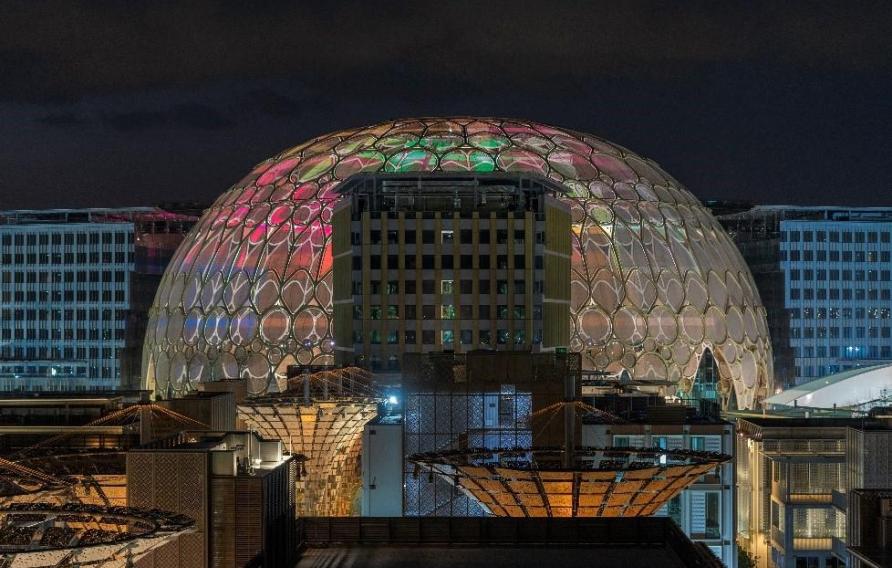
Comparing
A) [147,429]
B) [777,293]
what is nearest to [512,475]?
[147,429]

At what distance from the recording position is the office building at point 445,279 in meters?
78.4

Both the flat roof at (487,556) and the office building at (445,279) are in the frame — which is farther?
the office building at (445,279)

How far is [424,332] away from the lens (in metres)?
78.8

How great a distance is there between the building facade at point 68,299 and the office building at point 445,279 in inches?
2538

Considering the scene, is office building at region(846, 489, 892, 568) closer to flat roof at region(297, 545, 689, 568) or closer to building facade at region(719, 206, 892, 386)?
flat roof at region(297, 545, 689, 568)

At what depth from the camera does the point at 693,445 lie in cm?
5684

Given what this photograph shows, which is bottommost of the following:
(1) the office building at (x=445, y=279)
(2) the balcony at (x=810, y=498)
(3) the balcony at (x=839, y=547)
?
(3) the balcony at (x=839, y=547)

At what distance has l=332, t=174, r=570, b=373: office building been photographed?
78.4 meters

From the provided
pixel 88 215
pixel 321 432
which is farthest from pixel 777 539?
pixel 88 215

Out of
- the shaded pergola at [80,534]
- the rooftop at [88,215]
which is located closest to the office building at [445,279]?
the shaded pergola at [80,534]

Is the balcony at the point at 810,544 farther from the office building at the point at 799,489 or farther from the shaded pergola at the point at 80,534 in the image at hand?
the shaded pergola at the point at 80,534

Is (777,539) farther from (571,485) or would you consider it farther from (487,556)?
(487,556)

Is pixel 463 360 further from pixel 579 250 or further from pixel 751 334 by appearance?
pixel 751 334

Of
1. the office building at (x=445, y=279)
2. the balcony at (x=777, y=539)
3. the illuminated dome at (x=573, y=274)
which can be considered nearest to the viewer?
the balcony at (x=777, y=539)
